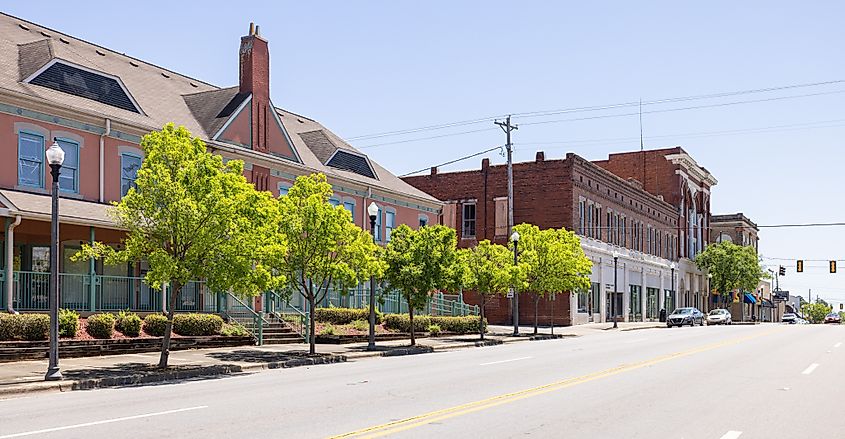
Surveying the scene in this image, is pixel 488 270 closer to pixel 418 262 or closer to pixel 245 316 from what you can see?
pixel 418 262

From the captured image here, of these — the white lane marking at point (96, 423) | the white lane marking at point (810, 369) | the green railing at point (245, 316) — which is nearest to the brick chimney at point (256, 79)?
the green railing at point (245, 316)

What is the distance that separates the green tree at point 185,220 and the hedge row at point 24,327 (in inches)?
94.0

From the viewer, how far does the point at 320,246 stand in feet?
82.0

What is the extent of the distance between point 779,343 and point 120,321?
933 inches

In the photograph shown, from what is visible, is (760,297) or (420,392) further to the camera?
(760,297)

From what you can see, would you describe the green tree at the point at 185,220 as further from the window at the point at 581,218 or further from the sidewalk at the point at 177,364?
the window at the point at 581,218

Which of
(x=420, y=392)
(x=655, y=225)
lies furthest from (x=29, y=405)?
(x=655, y=225)

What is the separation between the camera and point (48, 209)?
79.3 feet

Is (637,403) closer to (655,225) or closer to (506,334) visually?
(506,334)

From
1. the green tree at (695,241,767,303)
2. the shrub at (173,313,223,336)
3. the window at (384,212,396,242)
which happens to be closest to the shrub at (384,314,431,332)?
the window at (384,212,396,242)

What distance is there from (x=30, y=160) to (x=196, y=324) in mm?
6846

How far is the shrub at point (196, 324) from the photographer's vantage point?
85.2ft

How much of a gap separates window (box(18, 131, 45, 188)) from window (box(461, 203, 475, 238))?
35.3 meters

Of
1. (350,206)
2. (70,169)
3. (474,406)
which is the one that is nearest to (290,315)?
(350,206)
